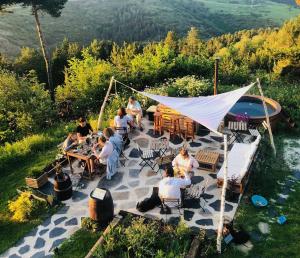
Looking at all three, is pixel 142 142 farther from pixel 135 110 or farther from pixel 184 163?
pixel 184 163

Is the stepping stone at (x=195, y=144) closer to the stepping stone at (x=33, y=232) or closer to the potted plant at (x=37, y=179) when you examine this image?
the potted plant at (x=37, y=179)

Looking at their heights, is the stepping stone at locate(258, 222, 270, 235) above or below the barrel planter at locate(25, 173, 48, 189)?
below

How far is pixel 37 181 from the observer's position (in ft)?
34.3

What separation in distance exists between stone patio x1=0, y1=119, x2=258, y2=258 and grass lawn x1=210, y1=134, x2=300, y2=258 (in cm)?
50

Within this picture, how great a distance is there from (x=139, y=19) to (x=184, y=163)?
130 m

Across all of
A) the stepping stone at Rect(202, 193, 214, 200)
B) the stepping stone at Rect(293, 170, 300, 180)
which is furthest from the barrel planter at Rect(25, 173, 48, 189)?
the stepping stone at Rect(293, 170, 300, 180)

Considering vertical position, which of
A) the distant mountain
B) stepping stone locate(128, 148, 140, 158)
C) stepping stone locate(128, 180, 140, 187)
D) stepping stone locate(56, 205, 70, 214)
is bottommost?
the distant mountain

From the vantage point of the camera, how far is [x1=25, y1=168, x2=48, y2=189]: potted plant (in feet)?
34.5

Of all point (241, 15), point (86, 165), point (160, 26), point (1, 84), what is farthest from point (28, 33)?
point (86, 165)

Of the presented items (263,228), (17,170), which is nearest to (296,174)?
(263,228)

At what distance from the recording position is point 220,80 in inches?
797

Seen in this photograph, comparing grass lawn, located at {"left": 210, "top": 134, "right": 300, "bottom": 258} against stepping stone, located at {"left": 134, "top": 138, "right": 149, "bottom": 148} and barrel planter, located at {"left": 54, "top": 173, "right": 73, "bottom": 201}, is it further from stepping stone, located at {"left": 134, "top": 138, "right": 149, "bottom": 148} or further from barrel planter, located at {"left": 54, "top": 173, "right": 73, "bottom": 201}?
barrel planter, located at {"left": 54, "top": 173, "right": 73, "bottom": 201}

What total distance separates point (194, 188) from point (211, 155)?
1.46 m

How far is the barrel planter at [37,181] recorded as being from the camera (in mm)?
10492
